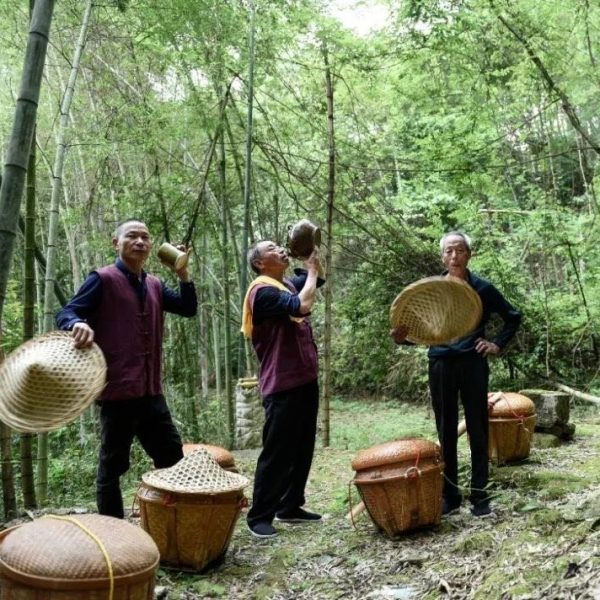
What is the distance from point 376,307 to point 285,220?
174cm

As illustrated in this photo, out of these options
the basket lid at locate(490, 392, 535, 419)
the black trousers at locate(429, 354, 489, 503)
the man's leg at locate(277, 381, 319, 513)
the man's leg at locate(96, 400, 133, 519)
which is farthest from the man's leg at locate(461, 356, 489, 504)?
the man's leg at locate(96, 400, 133, 519)

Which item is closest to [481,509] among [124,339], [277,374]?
[277,374]

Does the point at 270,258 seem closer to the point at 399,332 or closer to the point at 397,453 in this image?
the point at 399,332

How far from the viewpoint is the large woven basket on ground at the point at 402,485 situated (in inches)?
114

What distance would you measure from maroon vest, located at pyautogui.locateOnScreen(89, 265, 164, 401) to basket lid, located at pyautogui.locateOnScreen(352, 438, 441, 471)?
1006 mm

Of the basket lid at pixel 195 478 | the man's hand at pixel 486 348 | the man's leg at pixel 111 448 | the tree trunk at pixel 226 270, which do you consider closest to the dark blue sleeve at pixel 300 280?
the man's hand at pixel 486 348

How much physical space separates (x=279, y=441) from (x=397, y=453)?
565mm

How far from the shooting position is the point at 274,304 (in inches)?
119

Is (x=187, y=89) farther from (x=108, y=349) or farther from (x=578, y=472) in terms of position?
(x=578, y=472)

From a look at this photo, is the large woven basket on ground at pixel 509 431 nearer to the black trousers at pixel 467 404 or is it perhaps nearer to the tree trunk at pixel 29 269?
the black trousers at pixel 467 404

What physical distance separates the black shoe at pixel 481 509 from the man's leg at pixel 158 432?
1.43 meters

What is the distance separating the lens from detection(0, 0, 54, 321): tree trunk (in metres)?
2.09

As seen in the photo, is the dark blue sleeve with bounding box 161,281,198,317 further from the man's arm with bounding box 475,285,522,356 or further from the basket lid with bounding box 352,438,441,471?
the man's arm with bounding box 475,285,522,356

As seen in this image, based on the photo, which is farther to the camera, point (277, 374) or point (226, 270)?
point (226, 270)
